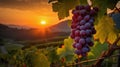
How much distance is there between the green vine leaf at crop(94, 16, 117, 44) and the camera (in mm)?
1882

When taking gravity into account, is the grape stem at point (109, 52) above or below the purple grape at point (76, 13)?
below

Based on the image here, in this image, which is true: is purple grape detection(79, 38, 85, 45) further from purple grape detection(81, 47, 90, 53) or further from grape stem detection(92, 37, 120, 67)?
grape stem detection(92, 37, 120, 67)

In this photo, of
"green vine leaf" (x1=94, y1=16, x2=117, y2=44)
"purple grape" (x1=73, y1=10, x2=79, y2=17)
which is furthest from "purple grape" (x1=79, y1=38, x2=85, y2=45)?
"green vine leaf" (x1=94, y1=16, x2=117, y2=44)

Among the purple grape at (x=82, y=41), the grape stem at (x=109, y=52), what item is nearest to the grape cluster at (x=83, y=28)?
the purple grape at (x=82, y=41)

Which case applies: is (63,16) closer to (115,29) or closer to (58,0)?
(58,0)

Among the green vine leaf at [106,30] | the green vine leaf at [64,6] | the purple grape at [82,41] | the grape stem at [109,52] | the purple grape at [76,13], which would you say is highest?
the green vine leaf at [64,6]

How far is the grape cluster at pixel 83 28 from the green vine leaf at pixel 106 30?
17 centimetres

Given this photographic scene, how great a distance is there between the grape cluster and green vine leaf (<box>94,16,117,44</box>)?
0.57 feet

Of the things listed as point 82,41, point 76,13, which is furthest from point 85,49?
point 76,13

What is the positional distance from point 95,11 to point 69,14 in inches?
6.1

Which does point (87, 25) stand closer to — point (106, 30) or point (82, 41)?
point (82, 41)

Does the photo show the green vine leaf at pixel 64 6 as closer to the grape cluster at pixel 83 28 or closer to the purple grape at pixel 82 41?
the grape cluster at pixel 83 28

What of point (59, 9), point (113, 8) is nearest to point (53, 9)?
point (59, 9)

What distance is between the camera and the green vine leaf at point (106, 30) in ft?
6.17
